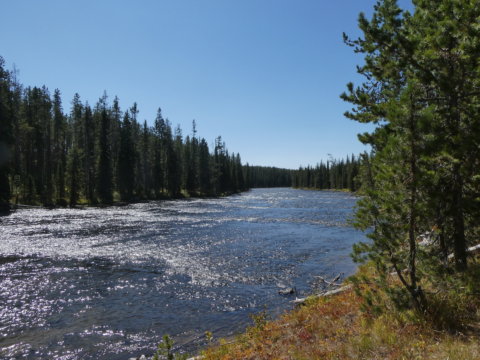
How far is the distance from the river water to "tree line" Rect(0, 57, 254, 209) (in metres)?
26.0

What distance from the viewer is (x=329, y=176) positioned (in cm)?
15288

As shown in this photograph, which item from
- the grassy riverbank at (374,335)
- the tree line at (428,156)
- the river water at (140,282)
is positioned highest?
the tree line at (428,156)

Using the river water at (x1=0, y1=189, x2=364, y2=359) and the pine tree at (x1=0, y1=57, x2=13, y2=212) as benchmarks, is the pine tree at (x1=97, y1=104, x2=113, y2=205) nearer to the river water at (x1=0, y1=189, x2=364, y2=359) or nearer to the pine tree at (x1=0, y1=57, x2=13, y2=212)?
the pine tree at (x1=0, y1=57, x2=13, y2=212)

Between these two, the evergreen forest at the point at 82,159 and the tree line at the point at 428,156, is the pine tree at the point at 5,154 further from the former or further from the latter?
the tree line at the point at 428,156

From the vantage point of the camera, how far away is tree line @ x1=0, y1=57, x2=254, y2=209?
Result: 52.3m

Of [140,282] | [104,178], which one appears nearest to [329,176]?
[104,178]

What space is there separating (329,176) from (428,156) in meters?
152

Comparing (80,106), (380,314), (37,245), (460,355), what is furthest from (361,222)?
(80,106)

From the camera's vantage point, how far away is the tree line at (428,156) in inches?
243

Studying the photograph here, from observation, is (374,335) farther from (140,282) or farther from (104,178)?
(104,178)

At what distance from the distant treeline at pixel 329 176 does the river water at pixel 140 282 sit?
96.7 m

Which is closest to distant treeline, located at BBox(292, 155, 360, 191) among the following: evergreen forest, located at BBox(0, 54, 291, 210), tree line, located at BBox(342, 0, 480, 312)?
evergreen forest, located at BBox(0, 54, 291, 210)

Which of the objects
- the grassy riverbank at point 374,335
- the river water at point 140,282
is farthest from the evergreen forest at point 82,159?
the grassy riverbank at point 374,335

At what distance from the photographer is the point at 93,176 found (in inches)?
2621
